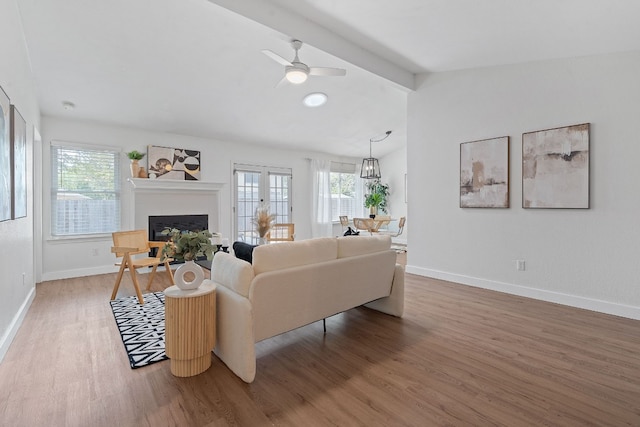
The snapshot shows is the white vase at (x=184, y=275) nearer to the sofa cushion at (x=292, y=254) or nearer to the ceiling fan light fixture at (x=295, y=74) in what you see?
the sofa cushion at (x=292, y=254)

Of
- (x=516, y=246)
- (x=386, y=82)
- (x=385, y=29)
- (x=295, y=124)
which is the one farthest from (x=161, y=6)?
(x=516, y=246)

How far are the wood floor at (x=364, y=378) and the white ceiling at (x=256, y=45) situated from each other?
Result: 287cm

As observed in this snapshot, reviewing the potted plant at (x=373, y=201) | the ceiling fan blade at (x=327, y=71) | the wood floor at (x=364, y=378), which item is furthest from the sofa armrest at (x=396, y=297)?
the potted plant at (x=373, y=201)

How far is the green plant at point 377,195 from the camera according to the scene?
867cm

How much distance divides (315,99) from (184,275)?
407cm

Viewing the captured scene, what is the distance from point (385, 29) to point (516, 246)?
3.12m

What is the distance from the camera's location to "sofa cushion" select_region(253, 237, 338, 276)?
7.23ft

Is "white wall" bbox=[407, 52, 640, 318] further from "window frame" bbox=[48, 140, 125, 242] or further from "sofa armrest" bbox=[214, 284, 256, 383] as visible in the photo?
"window frame" bbox=[48, 140, 125, 242]

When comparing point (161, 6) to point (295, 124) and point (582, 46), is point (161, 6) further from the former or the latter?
point (582, 46)

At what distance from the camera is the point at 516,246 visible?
4016mm

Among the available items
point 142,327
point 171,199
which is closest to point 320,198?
point 171,199

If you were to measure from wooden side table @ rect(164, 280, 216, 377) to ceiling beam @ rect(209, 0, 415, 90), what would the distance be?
252cm

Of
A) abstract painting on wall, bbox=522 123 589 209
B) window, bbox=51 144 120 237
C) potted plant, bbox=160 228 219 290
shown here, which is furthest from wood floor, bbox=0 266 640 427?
window, bbox=51 144 120 237

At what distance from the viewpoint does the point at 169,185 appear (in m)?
5.46
